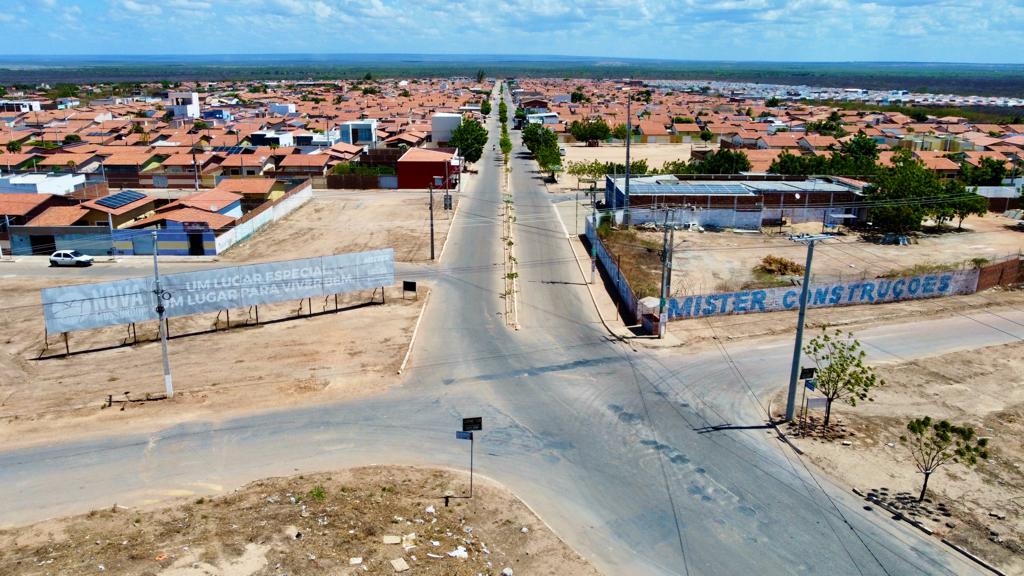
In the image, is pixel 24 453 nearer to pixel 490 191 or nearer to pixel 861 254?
pixel 861 254

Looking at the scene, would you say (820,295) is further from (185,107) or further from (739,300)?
(185,107)

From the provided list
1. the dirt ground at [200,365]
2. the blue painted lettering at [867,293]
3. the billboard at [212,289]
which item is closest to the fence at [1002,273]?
the blue painted lettering at [867,293]

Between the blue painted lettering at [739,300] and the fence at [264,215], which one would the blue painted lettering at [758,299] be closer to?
the blue painted lettering at [739,300]

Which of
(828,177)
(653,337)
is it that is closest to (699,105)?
(828,177)

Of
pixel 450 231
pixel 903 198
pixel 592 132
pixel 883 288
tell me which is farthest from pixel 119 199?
pixel 592 132

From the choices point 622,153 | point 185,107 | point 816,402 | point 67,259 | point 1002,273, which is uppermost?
point 185,107

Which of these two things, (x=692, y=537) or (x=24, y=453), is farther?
(x=24, y=453)
